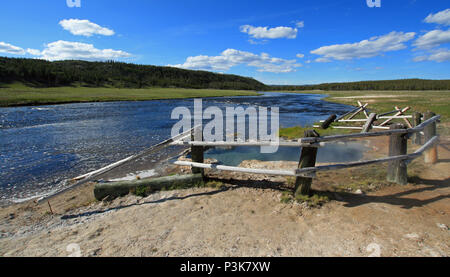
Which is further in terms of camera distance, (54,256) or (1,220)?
(1,220)

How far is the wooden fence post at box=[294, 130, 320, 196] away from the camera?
499 cm

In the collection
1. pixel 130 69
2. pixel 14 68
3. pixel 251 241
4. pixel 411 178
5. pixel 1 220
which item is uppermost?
pixel 130 69

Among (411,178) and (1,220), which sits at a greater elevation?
(411,178)

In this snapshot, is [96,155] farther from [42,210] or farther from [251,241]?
[251,241]

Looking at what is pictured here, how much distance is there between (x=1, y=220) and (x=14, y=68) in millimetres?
128958

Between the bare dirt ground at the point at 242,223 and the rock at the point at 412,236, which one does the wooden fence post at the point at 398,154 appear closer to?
the bare dirt ground at the point at 242,223

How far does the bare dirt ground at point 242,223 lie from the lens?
367 cm

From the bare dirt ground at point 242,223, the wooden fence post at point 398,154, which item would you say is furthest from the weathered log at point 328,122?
the bare dirt ground at point 242,223

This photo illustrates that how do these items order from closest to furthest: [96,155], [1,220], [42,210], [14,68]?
[1,220] → [42,210] → [96,155] → [14,68]

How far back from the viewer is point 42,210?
5902 millimetres

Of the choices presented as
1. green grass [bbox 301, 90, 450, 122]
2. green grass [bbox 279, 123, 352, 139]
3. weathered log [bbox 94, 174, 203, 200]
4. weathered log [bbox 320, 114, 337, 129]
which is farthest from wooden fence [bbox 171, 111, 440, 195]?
green grass [bbox 301, 90, 450, 122]

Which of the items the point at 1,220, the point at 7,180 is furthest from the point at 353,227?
the point at 7,180

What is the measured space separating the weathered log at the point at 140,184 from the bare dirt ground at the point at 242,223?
11.6 inches
